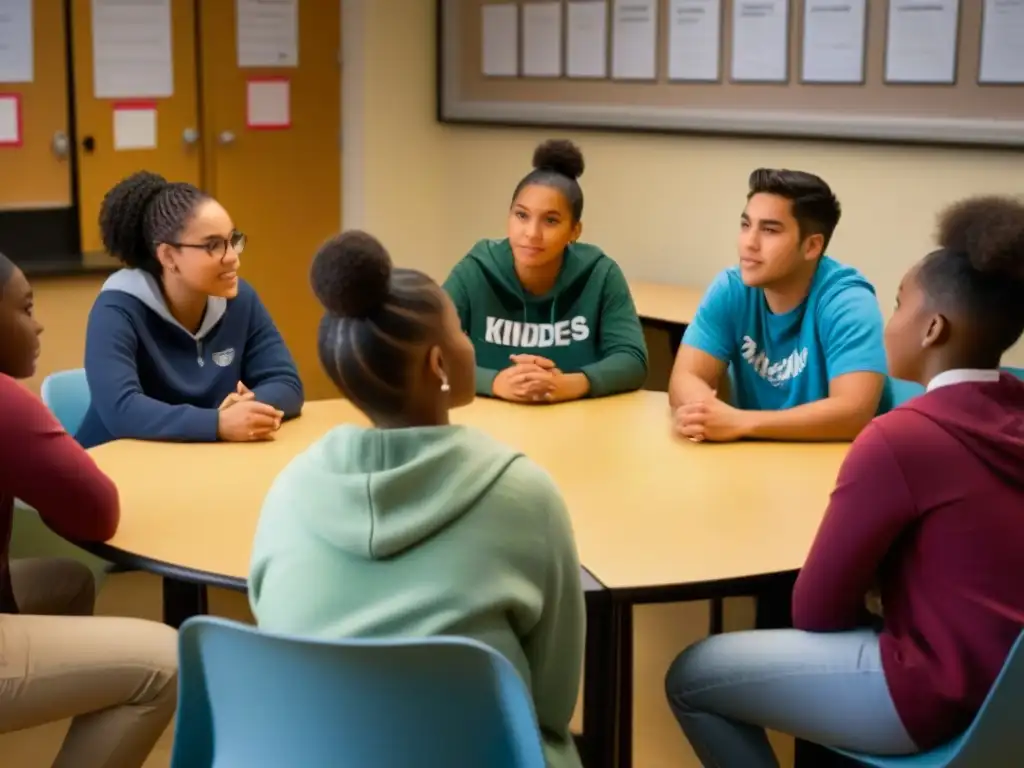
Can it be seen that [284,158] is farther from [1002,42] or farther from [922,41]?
[1002,42]

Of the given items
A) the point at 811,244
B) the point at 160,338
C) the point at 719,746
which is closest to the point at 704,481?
the point at 719,746

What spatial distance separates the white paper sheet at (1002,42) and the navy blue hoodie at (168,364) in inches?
76.4

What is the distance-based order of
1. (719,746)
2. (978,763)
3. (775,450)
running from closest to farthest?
1. (978,763)
2. (719,746)
3. (775,450)

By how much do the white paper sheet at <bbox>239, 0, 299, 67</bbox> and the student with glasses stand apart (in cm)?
200

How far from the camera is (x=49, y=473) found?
5.95 ft

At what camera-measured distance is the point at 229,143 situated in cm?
448

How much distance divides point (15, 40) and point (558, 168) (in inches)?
77.0

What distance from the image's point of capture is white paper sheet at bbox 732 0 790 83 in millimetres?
3801

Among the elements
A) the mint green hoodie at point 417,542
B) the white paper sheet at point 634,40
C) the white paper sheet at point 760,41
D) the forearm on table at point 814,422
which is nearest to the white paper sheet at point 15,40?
the white paper sheet at point 634,40

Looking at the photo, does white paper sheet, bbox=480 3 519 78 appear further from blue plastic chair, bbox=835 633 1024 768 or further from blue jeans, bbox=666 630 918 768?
blue plastic chair, bbox=835 633 1024 768

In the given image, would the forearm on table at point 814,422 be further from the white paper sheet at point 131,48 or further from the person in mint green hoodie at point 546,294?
the white paper sheet at point 131,48

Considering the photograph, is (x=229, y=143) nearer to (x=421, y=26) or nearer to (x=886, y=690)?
(x=421, y=26)

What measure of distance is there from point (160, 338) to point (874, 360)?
4.45ft

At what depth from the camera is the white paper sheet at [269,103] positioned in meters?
4.52
